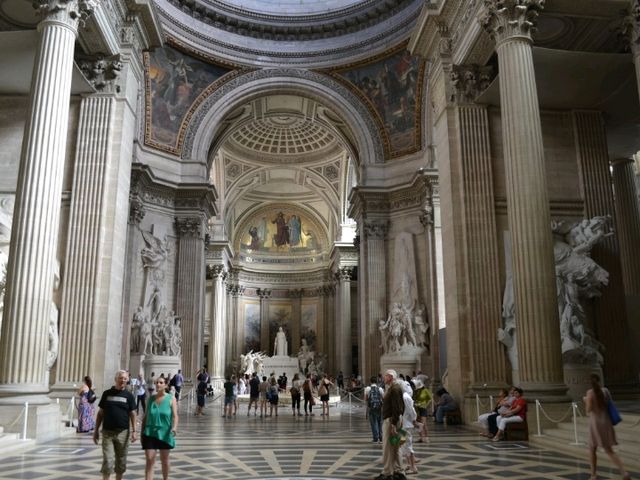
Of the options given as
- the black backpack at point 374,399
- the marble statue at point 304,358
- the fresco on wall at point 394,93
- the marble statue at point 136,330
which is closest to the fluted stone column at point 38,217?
the black backpack at point 374,399

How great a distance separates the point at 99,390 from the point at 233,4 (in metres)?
20.5

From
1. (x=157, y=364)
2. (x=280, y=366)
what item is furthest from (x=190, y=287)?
(x=280, y=366)

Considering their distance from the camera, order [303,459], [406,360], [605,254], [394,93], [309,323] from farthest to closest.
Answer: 1. [309,323]
2. [394,93]
3. [406,360]
4. [605,254]
5. [303,459]

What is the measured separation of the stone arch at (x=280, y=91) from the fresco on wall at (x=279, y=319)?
19722 millimetres

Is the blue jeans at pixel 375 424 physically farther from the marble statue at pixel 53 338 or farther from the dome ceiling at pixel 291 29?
the dome ceiling at pixel 291 29

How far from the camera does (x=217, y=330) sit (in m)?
35.4

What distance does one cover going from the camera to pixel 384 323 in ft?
75.0

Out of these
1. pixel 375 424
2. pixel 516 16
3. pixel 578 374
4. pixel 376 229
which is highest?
pixel 516 16

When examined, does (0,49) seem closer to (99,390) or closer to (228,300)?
(99,390)

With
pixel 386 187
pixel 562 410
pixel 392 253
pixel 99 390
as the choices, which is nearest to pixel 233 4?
pixel 386 187

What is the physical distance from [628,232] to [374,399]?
9531 millimetres

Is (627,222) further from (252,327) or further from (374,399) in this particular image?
(252,327)

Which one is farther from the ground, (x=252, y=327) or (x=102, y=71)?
(x=102, y=71)

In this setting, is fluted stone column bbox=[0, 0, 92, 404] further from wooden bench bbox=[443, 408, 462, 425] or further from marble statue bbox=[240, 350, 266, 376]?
marble statue bbox=[240, 350, 266, 376]
